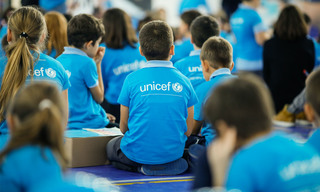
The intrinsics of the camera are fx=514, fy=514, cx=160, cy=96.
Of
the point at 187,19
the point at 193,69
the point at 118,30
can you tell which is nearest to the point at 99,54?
the point at 118,30

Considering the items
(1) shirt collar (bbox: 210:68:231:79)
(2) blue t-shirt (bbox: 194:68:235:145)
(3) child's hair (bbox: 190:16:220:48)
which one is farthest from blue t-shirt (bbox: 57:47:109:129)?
(3) child's hair (bbox: 190:16:220:48)

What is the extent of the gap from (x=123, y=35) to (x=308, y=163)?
3.76 meters

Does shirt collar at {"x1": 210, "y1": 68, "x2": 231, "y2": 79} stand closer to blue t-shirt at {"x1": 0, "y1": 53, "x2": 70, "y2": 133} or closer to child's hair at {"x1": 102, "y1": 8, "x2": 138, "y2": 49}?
blue t-shirt at {"x1": 0, "y1": 53, "x2": 70, "y2": 133}

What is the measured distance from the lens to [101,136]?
4.12 metres

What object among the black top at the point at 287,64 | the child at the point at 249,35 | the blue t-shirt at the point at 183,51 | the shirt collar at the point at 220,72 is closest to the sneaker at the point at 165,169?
the shirt collar at the point at 220,72

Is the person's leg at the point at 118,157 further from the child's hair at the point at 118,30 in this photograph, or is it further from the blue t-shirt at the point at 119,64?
the child's hair at the point at 118,30

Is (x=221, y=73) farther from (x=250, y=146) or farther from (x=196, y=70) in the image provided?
(x=250, y=146)

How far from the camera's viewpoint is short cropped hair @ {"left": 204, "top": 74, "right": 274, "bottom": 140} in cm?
187

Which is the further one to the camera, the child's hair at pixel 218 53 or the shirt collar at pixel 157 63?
the child's hair at pixel 218 53

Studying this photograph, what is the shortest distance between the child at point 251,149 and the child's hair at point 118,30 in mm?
3491

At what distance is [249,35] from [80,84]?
3.64 metres

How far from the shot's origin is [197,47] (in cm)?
498

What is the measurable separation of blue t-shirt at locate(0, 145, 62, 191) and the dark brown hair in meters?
5.09

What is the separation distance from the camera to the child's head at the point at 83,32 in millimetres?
4398
